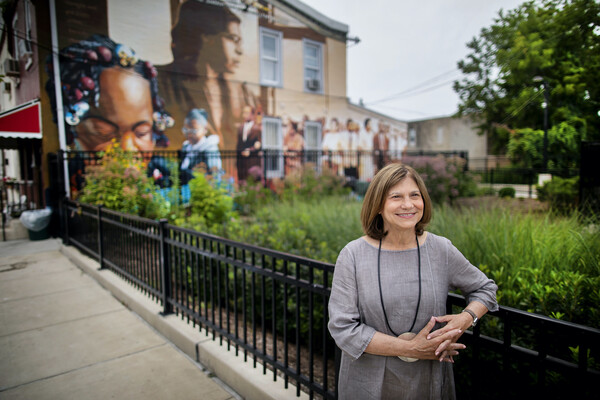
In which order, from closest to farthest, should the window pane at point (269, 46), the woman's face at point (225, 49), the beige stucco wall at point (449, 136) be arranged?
the woman's face at point (225, 49) → the window pane at point (269, 46) → the beige stucco wall at point (449, 136)

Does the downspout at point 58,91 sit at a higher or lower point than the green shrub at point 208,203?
higher

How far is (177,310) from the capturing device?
14.2ft

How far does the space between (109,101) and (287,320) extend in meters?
9.73

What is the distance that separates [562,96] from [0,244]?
423 inches

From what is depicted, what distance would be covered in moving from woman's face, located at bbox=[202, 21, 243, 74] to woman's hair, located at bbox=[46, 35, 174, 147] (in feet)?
8.32

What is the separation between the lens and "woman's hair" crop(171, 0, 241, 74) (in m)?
12.5

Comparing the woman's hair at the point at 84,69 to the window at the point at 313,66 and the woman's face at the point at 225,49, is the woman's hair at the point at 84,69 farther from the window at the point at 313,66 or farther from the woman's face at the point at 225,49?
the window at the point at 313,66

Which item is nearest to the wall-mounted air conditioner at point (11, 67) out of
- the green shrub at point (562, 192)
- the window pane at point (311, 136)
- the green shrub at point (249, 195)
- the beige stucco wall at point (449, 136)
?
the green shrub at point (249, 195)

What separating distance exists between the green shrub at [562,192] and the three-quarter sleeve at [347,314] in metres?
5.04

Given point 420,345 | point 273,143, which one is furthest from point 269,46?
point 420,345

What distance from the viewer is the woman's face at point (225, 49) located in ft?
43.7

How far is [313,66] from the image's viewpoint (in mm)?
17016

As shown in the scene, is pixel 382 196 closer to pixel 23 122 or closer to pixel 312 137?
pixel 23 122

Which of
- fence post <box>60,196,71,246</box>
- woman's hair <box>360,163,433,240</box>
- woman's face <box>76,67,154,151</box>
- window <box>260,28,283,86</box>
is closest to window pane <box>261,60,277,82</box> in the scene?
window <box>260,28,283,86</box>
